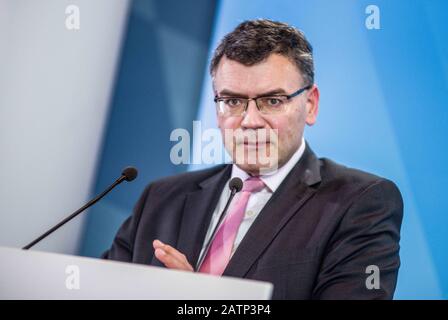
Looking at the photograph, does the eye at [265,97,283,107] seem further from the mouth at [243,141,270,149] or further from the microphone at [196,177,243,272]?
the microphone at [196,177,243,272]

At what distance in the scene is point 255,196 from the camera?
2197 millimetres

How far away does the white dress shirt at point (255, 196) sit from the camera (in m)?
2.12

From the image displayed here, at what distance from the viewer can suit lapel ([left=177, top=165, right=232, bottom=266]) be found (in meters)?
2.15

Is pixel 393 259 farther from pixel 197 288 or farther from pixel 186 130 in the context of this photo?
pixel 186 130

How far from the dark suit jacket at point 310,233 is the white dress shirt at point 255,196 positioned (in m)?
0.03

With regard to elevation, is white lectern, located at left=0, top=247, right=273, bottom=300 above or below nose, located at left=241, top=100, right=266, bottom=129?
below

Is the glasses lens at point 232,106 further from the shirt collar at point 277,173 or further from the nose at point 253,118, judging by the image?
the shirt collar at point 277,173

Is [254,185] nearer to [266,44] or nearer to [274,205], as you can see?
[274,205]

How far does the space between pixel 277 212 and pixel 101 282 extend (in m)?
0.86

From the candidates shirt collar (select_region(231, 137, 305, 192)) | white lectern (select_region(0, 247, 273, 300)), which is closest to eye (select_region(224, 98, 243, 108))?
shirt collar (select_region(231, 137, 305, 192))

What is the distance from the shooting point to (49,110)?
280 cm

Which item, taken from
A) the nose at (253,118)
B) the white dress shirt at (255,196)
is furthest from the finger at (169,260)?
the nose at (253,118)

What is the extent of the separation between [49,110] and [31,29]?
41cm

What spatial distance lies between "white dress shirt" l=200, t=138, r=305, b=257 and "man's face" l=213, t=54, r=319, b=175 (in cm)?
3
